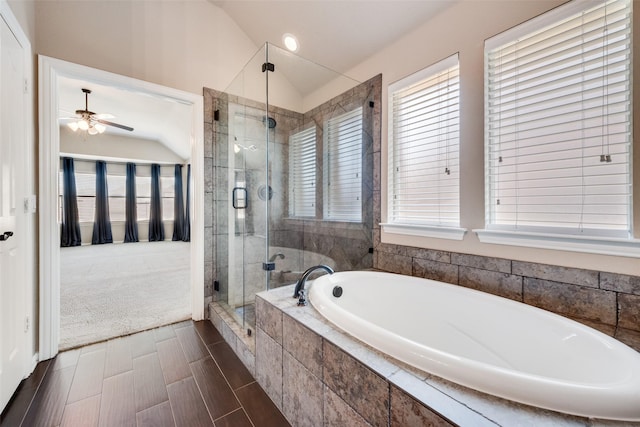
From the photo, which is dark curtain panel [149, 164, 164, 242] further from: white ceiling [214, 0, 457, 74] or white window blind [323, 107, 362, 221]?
white window blind [323, 107, 362, 221]

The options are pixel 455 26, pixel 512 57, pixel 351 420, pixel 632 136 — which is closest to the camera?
pixel 351 420

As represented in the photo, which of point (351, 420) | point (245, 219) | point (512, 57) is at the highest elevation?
point (512, 57)

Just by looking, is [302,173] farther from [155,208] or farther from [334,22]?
[155,208]

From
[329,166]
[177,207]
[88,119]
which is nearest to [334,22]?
[329,166]

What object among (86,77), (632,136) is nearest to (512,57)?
(632,136)

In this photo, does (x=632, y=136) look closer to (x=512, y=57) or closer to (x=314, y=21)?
(x=512, y=57)

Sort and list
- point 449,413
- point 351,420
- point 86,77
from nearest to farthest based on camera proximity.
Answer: point 449,413, point 351,420, point 86,77

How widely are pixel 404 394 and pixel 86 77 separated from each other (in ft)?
9.09

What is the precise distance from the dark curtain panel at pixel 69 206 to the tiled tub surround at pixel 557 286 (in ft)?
25.3

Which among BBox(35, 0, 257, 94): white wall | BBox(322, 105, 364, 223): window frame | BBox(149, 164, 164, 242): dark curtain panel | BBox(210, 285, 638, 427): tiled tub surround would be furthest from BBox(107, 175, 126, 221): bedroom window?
BBox(210, 285, 638, 427): tiled tub surround

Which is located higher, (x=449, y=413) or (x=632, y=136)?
(x=632, y=136)

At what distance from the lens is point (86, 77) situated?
77.5 inches

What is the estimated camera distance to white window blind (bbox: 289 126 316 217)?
8.63 ft

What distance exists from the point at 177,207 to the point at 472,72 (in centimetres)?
757
